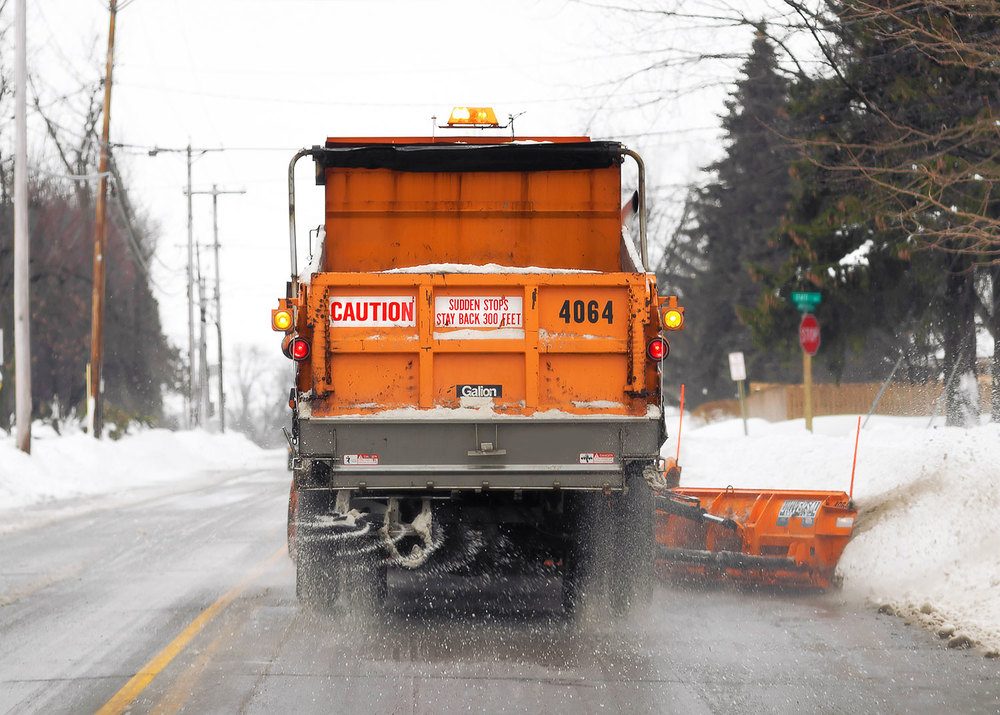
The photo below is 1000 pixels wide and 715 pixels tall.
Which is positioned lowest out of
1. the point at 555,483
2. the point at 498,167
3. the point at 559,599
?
the point at 559,599

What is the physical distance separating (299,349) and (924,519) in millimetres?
5602

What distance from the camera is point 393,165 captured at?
29.6ft

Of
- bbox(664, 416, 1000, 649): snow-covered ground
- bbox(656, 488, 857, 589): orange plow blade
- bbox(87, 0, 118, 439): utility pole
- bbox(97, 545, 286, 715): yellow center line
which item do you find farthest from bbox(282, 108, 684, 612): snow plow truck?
bbox(87, 0, 118, 439): utility pole

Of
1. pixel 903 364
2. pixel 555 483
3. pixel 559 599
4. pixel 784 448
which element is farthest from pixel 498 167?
pixel 903 364

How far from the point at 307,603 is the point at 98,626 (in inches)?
52.1

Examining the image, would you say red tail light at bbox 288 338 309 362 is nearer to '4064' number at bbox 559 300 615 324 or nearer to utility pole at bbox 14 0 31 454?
'4064' number at bbox 559 300 615 324

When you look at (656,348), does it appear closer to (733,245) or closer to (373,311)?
(373,311)

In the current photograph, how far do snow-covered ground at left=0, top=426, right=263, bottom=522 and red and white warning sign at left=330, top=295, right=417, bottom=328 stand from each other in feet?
38.3

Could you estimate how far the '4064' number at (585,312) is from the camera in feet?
25.5

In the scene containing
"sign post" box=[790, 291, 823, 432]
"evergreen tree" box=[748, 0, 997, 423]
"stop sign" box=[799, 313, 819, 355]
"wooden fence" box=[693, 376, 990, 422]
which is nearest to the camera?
"evergreen tree" box=[748, 0, 997, 423]

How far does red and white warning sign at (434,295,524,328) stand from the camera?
308 inches

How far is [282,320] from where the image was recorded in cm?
759

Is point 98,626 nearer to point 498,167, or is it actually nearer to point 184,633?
point 184,633

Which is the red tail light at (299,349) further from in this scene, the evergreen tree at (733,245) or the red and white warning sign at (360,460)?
the evergreen tree at (733,245)
